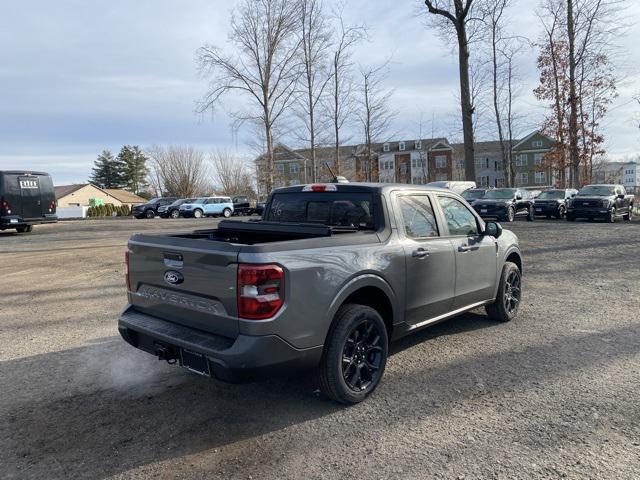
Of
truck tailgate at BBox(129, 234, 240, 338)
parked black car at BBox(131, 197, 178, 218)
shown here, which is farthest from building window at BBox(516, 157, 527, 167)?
truck tailgate at BBox(129, 234, 240, 338)

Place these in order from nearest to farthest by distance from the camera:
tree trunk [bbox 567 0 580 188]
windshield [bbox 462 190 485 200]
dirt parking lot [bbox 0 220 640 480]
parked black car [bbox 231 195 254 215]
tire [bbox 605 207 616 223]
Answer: dirt parking lot [bbox 0 220 640 480] → tire [bbox 605 207 616 223] → windshield [bbox 462 190 485 200] → tree trunk [bbox 567 0 580 188] → parked black car [bbox 231 195 254 215]

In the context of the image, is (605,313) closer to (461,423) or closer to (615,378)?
(615,378)

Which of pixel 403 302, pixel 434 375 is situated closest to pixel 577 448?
pixel 434 375

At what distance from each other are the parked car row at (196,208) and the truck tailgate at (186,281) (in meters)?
31.6

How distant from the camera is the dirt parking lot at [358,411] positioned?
2863 millimetres

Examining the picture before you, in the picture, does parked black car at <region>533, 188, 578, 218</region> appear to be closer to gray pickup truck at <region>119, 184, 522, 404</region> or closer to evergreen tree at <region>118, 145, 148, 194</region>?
gray pickup truck at <region>119, 184, 522, 404</region>

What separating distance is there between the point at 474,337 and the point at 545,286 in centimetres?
342

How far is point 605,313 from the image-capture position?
20.1ft

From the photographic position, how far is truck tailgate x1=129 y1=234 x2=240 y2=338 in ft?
10.2

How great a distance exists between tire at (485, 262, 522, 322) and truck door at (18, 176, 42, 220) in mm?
18761

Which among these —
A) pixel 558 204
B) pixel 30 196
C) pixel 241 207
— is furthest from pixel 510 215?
pixel 241 207

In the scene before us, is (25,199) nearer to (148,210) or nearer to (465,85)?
(465,85)

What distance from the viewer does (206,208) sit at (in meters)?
37.1

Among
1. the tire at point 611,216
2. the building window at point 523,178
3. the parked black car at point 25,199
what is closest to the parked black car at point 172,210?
the parked black car at point 25,199
